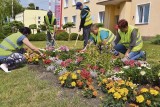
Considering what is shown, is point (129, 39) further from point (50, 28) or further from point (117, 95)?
point (50, 28)

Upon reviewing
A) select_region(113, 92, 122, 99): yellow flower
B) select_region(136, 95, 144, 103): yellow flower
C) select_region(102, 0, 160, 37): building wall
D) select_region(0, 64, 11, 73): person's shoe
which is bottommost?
select_region(0, 64, 11, 73): person's shoe

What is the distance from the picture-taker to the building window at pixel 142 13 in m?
23.6

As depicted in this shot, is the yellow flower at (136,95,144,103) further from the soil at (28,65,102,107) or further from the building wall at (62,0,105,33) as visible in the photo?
the building wall at (62,0,105,33)

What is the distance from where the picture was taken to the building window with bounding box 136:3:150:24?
2359 cm

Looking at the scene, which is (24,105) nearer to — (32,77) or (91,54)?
(32,77)

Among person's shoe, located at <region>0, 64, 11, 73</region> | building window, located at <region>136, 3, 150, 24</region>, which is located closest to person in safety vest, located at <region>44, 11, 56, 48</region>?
person's shoe, located at <region>0, 64, 11, 73</region>

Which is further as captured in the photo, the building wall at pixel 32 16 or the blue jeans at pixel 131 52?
the building wall at pixel 32 16

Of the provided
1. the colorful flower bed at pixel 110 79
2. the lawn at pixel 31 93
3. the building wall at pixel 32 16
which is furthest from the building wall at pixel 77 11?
the building wall at pixel 32 16

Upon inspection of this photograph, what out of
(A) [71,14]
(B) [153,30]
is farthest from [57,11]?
(B) [153,30]

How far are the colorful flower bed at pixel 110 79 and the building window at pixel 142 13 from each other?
16.5 m

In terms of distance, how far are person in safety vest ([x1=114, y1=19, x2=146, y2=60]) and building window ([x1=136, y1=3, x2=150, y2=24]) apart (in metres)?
15.1

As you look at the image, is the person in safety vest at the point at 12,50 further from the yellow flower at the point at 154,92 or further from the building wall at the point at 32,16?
the building wall at the point at 32,16

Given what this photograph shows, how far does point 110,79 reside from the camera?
559 centimetres

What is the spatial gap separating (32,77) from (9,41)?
4.88 ft
